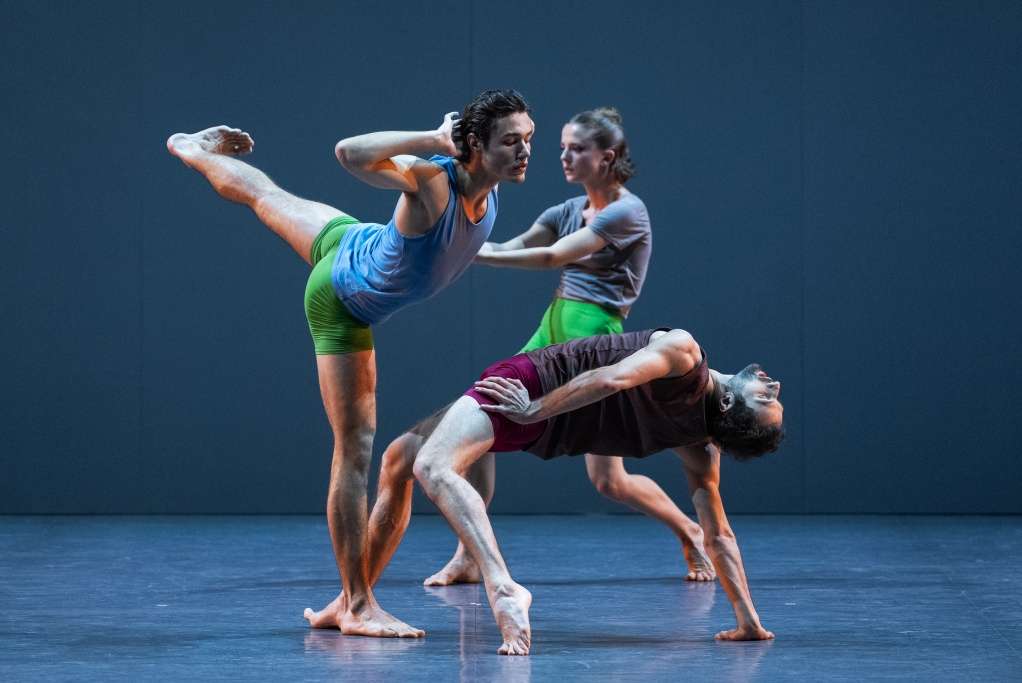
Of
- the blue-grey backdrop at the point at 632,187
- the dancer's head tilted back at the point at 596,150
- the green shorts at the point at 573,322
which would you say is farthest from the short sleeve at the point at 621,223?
the blue-grey backdrop at the point at 632,187

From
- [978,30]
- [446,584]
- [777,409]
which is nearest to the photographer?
[777,409]

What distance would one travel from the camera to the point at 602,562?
16.2ft

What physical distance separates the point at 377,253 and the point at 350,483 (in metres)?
0.60

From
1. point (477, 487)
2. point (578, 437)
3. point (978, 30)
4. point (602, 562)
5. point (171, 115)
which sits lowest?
point (602, 562)

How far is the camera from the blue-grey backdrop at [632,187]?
20.9 feet

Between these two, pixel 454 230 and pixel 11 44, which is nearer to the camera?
pixel 454 230

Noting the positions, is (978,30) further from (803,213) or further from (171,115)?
(171,115)

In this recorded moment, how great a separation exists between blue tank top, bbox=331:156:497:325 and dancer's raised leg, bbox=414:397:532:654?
34 centimetres

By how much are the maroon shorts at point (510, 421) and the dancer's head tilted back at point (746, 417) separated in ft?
1.40

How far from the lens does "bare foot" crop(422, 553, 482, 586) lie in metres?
4.38

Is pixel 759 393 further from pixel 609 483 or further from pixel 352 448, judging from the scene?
pixel 609 483

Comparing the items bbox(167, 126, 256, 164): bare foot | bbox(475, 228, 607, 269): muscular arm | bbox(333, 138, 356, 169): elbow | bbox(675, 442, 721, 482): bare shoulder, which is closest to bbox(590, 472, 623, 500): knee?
bbox(475, 228, 607, 269): muscular arm

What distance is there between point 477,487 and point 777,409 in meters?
1.45

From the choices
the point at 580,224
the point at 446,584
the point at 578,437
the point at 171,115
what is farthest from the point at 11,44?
the point at 578,437
